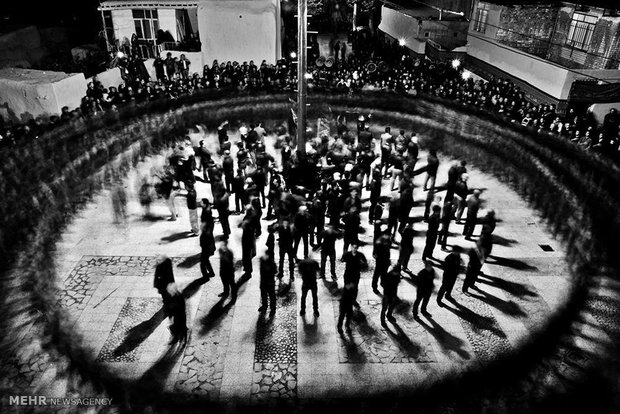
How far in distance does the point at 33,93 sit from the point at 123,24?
28.5 feet

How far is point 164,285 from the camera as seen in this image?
267 inches

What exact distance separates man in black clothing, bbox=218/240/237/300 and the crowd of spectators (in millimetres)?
11469

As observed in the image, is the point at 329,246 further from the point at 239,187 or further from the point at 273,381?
the point at 239,187

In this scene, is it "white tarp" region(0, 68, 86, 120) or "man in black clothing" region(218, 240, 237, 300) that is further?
"white tarp" region(0, 68, 86, 120)

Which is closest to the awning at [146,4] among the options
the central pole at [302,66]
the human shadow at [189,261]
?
the central pole at [302,66]

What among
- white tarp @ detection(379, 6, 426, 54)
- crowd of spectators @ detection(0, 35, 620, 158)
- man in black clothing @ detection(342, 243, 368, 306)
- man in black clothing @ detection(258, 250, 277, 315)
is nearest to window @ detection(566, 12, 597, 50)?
crowd of spectators @ detection(0, 35, 620, 158)

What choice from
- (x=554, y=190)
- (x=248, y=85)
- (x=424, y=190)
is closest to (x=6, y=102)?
(x=248, y=85)

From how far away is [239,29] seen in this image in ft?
74.8

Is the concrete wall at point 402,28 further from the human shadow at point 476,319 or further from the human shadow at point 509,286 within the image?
the human shadow at point 476,319

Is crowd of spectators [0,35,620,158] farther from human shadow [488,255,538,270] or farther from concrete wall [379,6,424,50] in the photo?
human shadow [488,255,538,270]

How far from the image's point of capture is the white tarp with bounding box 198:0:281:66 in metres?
22.4

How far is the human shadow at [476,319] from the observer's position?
7.44 meters

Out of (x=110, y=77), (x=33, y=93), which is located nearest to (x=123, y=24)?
(x=110, y=77)

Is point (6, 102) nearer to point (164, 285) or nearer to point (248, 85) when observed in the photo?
point (248, 85)
